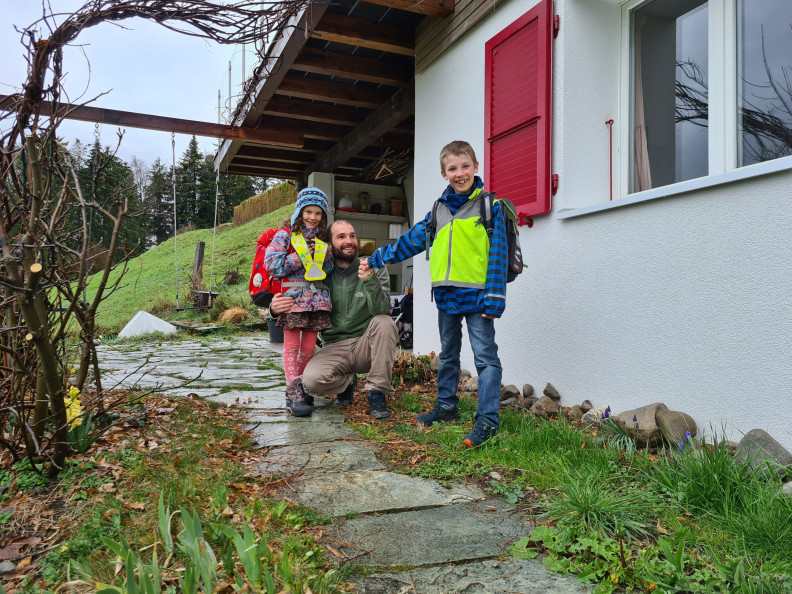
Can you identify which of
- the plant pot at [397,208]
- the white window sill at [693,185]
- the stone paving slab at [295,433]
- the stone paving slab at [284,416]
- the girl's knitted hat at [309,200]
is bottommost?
the stone paving slab at [295,433]

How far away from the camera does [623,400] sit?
3104mm

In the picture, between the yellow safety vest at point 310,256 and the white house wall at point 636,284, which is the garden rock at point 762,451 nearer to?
the white house wall at point 636,284

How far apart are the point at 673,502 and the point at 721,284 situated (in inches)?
45.0

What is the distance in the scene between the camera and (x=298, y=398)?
369cm

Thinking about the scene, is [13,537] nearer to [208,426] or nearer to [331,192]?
[208,426]

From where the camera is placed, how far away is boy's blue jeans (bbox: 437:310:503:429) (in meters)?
2.89

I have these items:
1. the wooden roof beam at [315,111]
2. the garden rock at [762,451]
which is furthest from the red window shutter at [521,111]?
the wooden roof beam at [315,111]

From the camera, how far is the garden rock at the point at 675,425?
255 centimetres

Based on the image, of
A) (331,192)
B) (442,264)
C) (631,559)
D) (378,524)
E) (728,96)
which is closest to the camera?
(631,559)

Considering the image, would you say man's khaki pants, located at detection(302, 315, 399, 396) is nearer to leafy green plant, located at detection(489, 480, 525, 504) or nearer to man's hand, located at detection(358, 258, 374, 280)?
man's hand, located at detection(358, 258, 374, 280)

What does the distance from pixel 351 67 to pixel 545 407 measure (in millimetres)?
4396

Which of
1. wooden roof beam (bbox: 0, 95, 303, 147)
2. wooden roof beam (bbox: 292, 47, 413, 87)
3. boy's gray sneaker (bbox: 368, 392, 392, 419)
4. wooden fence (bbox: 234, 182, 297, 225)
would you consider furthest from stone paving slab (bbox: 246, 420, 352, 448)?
wooden fence (bbox: 234, 182, 297, 225)

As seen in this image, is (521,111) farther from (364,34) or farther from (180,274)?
(180,274)

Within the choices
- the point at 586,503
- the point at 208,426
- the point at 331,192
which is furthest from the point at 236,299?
the point at 586,503
